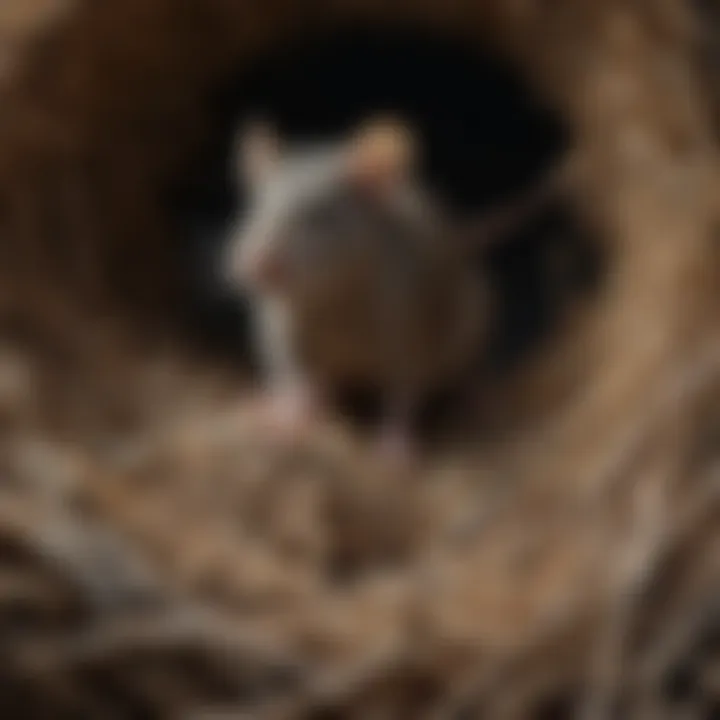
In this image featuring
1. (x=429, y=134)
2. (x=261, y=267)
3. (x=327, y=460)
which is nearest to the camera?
(x=261, y=267)

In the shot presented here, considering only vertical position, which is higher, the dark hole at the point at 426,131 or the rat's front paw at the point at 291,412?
the dark hole at the point at 426,131

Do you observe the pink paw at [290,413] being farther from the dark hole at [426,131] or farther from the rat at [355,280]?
the dark hole at [426,131]

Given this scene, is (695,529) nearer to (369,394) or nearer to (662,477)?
(662,477)

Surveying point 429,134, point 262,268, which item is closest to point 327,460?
point 262,268

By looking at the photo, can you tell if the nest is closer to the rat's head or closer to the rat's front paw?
the rat's front paw

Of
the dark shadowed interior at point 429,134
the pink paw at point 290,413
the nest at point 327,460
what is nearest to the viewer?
the nest at point 327,460

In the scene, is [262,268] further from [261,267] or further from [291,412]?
[291,412]

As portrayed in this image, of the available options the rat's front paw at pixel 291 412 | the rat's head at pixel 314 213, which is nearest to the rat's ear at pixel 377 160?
the rat's head at pixel 314 213

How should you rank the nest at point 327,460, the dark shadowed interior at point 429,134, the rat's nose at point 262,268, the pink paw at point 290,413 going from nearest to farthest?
the nest at point 327,460, the rat's nose at point 262,268, the pink paw at point 290,413, the dark shadowed interior at point 429,134
